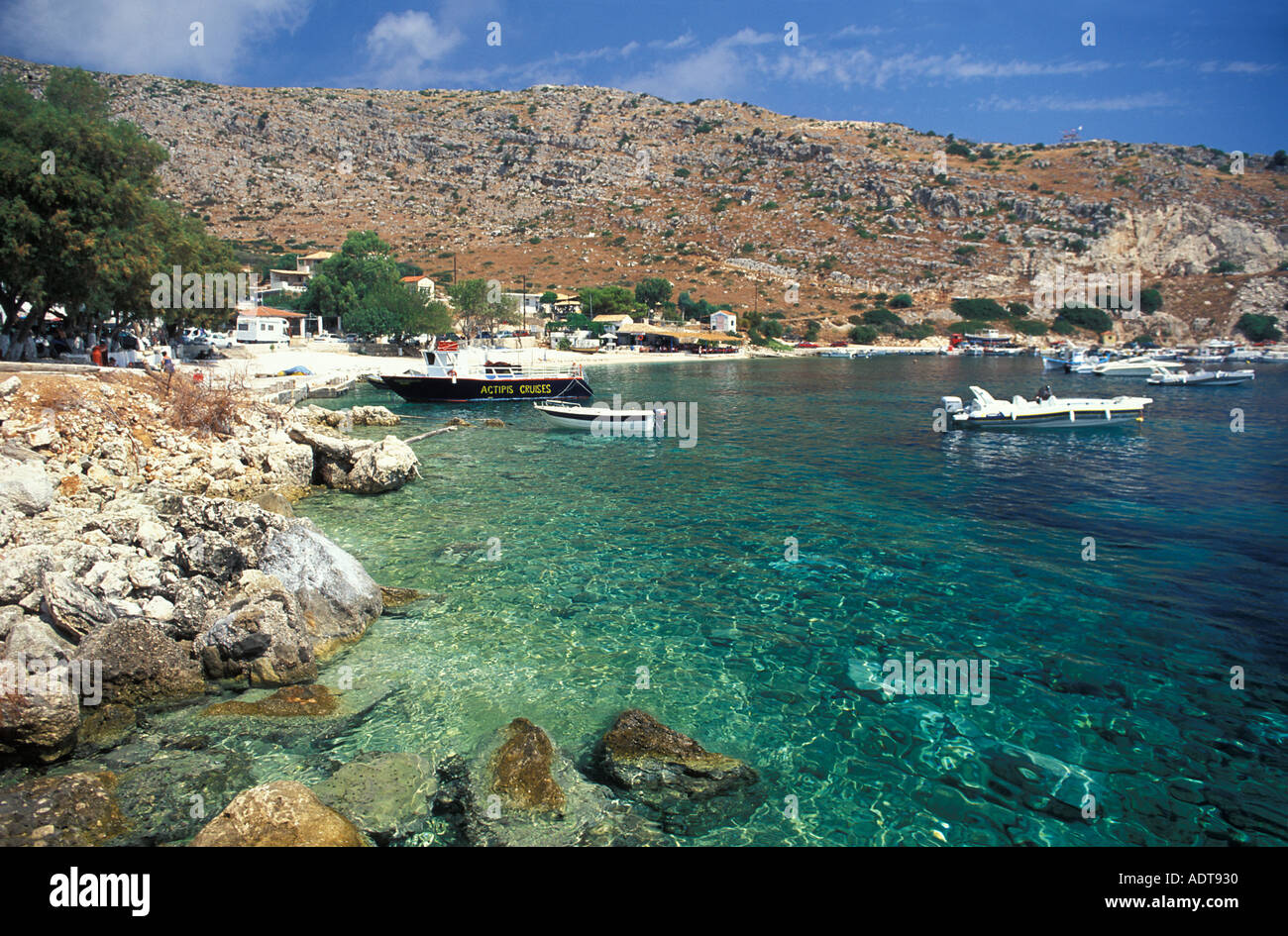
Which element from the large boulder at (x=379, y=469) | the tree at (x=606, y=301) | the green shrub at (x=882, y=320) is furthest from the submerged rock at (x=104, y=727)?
the green shrub at (x=882, y=320)

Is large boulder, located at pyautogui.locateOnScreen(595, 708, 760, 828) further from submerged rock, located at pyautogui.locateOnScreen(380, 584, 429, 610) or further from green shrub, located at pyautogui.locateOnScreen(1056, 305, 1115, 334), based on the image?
green shrub, located at pyautogui.locateOnScreen(1056, 305, 1115, 334)

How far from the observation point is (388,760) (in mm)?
7328

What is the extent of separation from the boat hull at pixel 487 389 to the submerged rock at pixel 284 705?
32.1 metres

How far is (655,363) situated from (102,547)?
68.6 meters

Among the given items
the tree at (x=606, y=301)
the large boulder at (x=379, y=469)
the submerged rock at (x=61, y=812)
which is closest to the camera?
the submerged rock at (x=61, y=812)

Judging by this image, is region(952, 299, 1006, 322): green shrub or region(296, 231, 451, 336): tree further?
region(952, 299, 1006, 322): green shrub

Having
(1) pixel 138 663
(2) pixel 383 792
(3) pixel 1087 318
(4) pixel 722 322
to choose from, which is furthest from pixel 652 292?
(2) pixel 383 792

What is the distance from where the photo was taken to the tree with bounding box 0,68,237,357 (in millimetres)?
23438

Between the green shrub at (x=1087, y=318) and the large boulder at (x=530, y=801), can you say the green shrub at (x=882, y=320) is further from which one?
the large boulder at (x=530, y=801)

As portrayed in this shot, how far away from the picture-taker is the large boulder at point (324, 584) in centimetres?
1020

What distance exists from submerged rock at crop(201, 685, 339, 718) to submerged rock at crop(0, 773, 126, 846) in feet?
5.07

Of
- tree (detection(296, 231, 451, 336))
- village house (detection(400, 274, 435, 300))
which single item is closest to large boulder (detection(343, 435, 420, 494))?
tree (detection(296, 231, 451, 336))

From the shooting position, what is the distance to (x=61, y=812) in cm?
622
